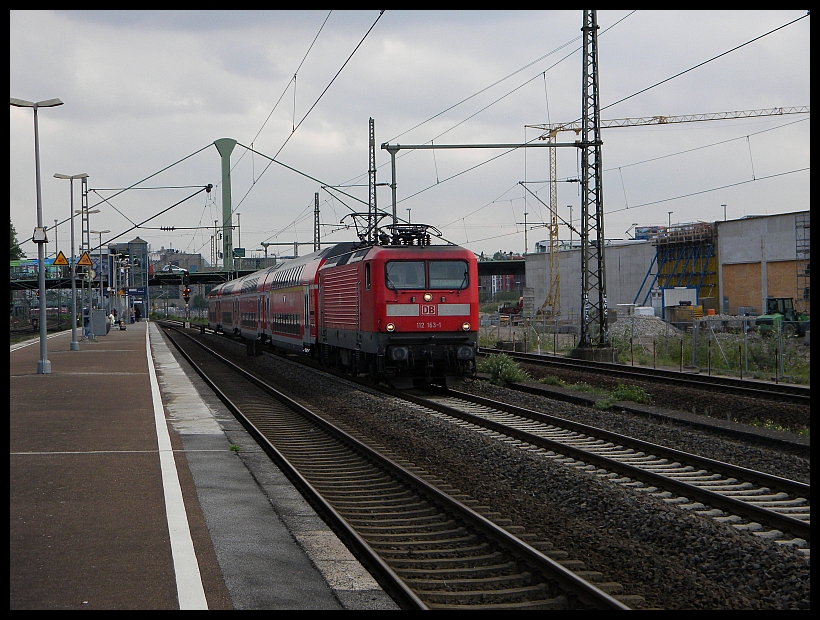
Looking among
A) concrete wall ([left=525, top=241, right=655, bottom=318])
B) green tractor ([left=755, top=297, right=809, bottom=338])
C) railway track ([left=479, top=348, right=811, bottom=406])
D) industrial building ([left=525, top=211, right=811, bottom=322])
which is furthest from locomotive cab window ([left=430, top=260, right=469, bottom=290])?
concrete wall ([left=525, top=241, right=655, bottom=318])

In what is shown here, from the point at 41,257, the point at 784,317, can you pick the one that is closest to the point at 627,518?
the point at 41,257

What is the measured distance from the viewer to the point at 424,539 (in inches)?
313

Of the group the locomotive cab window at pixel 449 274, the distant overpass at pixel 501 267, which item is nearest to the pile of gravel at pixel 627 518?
the locomotive cab window at pixel 449 274

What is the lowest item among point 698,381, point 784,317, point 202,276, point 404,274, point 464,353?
point 698,381

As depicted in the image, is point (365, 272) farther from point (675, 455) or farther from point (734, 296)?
point (734, 296)

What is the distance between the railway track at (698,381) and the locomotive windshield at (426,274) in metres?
4.99

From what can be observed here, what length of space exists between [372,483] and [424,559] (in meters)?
3.27

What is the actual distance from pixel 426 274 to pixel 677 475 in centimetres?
980

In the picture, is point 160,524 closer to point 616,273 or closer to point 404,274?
point 404,274

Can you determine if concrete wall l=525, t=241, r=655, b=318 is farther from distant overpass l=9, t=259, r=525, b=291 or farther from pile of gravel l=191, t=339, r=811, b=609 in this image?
pile of gravel l=191, t=339, r=811, b=609

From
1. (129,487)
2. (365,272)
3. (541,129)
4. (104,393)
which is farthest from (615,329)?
(541,129)

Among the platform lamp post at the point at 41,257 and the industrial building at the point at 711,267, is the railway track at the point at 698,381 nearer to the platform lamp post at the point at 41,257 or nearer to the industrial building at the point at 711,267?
the platform lamp post at the point at 41,257
